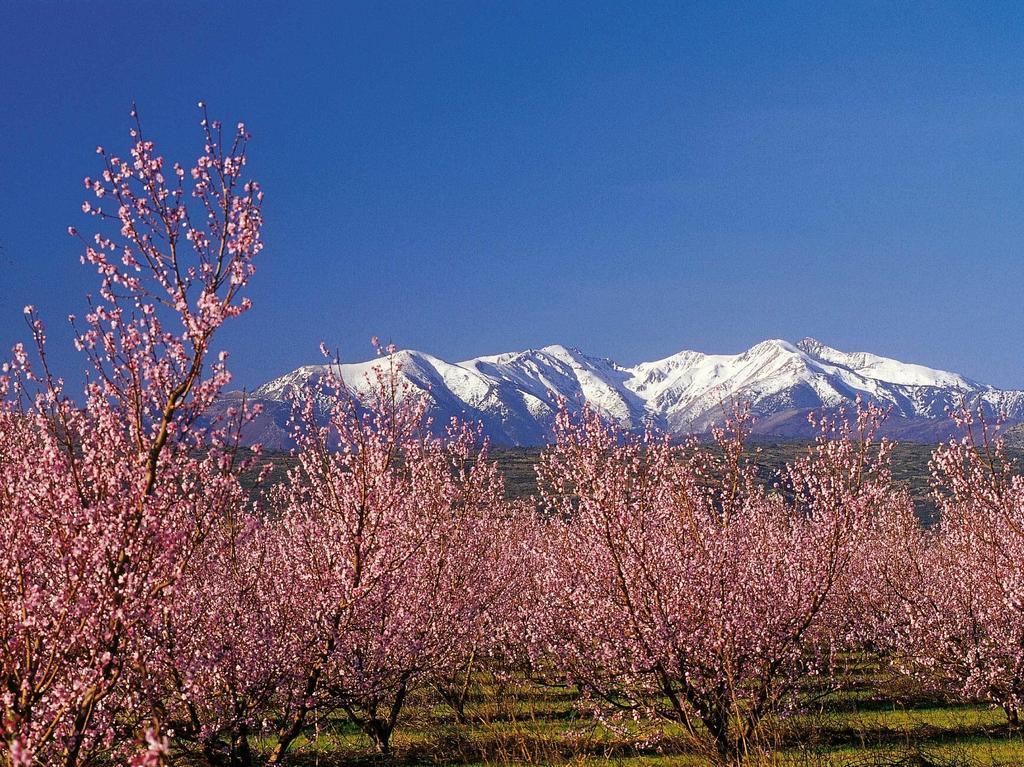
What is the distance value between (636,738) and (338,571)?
7.42m

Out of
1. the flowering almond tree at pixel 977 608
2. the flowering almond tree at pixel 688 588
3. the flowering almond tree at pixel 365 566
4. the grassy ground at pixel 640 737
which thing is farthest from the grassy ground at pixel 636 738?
the flowering almond tree at pixel 365 566

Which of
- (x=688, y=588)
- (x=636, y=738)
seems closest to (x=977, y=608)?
(x=636, y=738)

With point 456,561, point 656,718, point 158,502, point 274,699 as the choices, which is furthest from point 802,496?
point 158,502

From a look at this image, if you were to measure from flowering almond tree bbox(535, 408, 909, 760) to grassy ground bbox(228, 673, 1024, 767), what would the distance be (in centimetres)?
76

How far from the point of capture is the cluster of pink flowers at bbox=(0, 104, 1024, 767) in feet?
24.7

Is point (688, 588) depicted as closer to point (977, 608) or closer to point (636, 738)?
Result: point (636, 738)

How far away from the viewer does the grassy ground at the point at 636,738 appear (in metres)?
14.7

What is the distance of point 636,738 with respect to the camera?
16375 mm

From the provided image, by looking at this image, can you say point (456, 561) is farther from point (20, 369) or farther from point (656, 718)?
point (20, 369)

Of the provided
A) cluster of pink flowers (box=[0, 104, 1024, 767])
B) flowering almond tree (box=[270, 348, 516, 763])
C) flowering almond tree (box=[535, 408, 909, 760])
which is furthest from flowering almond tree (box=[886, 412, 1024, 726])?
flowering almond tree (box=[270, 348, 516, 763])

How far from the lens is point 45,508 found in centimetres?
806

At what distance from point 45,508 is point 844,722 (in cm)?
1920

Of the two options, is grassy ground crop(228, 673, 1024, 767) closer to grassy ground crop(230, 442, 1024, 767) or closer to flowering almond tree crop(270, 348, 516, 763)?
grassy ground crop(230, 442, 1024, 767)

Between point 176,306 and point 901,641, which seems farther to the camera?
point 901,641
